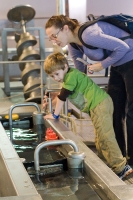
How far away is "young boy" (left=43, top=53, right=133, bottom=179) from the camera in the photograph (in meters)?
2.84

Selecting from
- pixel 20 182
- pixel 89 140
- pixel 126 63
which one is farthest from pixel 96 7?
pixel 20 182

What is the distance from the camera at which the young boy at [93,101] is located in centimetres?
284

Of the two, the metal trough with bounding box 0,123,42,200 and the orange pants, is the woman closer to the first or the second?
the orange pants

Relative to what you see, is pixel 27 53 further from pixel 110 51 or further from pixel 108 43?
pixel 108 43

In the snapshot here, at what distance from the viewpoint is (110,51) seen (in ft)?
9.31

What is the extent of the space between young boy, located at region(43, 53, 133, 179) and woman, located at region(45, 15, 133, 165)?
0.45ft

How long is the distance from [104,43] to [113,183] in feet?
3.77

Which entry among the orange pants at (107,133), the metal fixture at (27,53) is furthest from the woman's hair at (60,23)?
the metal fixture at (27,53)

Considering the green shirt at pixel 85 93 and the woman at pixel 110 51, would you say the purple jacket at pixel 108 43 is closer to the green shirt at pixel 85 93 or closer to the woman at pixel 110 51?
the woman at pixel 110 51

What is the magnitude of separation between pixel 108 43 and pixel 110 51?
207 mm

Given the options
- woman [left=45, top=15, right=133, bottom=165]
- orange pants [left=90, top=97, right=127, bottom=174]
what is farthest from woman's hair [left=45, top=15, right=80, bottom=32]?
orange pants [left=90, top=97, right=127, bottom=174]

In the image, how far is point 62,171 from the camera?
2.31m

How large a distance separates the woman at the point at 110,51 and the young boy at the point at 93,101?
14 cm

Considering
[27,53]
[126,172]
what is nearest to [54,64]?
[126,172]
